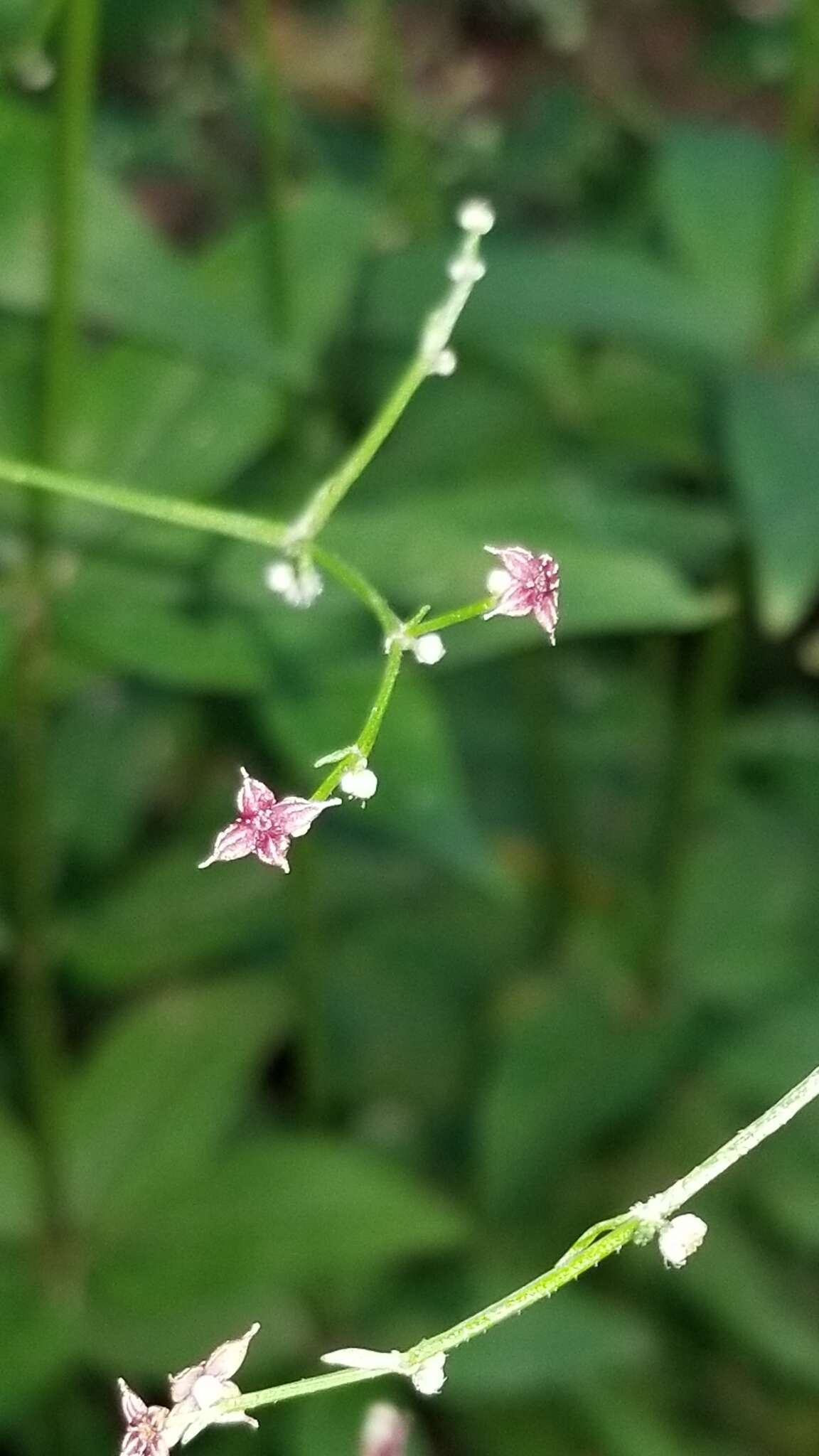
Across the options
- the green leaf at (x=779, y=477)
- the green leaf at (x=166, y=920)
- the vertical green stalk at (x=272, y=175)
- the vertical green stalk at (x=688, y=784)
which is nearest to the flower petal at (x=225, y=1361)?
the green leaf at (x=779, y=477)

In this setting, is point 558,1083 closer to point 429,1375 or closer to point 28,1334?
point 28,1334

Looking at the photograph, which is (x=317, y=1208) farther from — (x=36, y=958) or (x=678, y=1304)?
(x=678, y=1304)

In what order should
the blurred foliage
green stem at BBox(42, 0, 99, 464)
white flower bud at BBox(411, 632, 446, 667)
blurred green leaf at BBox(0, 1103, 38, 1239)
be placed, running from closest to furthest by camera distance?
1. white flower bud at BBox(411, 632, 446, 667)
2. green stem at BBox(42, 0, 99, 464)
3. the blurred foliage
4. blurred green leaf at BBox(0, 1103, 38, 1239)

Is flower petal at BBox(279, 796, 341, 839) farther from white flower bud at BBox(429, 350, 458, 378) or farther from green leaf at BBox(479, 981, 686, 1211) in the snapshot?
green leaf at BBox(479, 981, 686, 1211)

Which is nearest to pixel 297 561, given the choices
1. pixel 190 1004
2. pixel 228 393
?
pixel 228 393

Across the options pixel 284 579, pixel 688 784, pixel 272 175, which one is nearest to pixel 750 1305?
pixel 688 784

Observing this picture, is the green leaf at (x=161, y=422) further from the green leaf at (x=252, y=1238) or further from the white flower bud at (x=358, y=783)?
the white flower bud at (x=358, y=783)

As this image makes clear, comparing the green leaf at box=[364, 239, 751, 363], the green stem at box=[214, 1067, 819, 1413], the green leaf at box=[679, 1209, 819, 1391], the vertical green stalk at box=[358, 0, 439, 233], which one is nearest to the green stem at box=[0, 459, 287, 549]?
the green stem at box=[214, 1067, 819, 1413]

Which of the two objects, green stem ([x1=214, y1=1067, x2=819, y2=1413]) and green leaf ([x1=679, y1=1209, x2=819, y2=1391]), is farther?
green leaf ([x1=679, y1=1209, x2=819, y2=1391])
